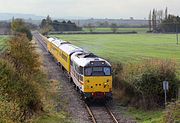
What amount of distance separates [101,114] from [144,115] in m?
2.39

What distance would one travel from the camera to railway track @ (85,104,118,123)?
68.3 ft

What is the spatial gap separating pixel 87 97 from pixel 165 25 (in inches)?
5171

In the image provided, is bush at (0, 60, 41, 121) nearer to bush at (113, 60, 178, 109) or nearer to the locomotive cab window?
the locomotive cab window

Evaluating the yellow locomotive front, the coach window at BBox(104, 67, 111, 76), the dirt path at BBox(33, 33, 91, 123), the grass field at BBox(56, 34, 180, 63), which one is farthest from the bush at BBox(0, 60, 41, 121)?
the grass field at BBox(56, 34, 180, 63)

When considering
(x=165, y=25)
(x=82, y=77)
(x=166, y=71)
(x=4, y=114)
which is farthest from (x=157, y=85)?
(x=165, y=25)

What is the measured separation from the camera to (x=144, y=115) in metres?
21.7

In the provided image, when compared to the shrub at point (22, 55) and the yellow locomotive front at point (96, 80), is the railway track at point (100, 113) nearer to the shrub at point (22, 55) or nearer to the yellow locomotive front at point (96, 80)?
the yellow locomotive front at point (96, 80)

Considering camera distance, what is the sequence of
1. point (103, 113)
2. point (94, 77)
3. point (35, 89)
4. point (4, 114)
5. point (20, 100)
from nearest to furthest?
point (4, 114), point (20, 100), point (35, 89), point (103, 113), point (94, 77)

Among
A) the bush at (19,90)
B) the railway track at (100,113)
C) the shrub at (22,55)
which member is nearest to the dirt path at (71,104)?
the railway track at (100,113)

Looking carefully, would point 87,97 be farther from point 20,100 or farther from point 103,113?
point 20,100

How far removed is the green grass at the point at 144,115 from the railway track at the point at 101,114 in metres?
1.16

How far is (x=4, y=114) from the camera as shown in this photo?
41.2ft

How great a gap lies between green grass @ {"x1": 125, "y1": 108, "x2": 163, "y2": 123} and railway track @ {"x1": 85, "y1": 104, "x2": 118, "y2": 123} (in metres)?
1.16

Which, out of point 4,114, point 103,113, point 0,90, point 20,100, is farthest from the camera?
point 103,113
